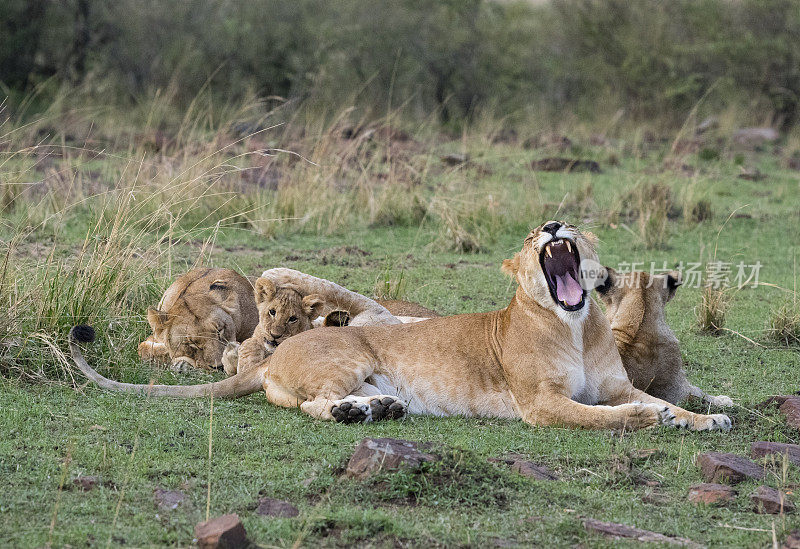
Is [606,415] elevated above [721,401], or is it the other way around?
[606,415]

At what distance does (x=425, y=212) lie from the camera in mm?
11844

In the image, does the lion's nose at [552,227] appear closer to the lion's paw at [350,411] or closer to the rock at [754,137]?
the lion's paw at [350,411]

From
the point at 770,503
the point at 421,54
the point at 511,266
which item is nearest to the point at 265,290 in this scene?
the point at 511,266

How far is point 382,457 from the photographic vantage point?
4.25 m

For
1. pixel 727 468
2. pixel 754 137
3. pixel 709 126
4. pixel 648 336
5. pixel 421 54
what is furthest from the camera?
pixel 421 54

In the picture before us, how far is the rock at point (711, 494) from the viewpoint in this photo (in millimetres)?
4211

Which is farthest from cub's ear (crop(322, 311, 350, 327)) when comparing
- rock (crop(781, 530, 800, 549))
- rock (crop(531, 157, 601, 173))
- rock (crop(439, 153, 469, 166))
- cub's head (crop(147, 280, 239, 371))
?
rock (crop(531, 157, 601, 173))

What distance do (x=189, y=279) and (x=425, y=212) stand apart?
4.86 m

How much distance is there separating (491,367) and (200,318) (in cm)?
209

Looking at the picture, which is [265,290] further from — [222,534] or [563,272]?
[222,534]

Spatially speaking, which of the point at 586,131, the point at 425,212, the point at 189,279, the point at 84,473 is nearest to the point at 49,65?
the point at 586,131

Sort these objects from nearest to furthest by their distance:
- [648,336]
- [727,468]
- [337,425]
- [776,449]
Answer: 1. [727,468]
2. [776,449]
3. [337,425]
4. [648,336]

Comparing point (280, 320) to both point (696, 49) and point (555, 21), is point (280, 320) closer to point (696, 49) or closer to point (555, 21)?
point (696, 49)

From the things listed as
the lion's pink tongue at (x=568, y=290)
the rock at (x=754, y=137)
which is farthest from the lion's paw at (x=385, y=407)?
the rock at (x=754, y=137)
